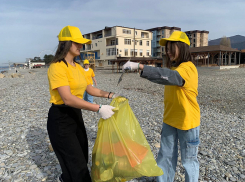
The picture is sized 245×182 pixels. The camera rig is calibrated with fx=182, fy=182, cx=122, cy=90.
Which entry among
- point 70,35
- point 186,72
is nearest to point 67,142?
point 70,35

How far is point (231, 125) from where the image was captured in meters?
5.01

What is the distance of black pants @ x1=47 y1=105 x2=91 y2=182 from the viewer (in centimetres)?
177

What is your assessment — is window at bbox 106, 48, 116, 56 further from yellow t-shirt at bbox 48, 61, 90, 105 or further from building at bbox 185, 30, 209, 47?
yellow t-shirt at bbox 48, 61, 90, 105

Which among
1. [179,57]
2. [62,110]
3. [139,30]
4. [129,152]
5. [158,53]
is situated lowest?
[129,152]

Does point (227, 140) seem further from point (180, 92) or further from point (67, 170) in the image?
point (67, 170)

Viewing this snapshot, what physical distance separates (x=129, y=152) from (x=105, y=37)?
45964 millimetres

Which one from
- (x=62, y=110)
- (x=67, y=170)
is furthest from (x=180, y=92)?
(x=67, y=170)

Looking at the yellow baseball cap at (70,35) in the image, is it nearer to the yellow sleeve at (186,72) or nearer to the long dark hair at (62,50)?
the long dark hair at (62,50)

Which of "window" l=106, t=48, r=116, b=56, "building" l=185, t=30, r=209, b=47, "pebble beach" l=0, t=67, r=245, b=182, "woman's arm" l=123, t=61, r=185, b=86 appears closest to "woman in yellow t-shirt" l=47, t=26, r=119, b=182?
"woman's arm" l=123, t=61, r=185, b=86

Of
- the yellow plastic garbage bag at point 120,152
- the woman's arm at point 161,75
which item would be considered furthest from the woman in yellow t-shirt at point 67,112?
the woman's arm at point 161,75

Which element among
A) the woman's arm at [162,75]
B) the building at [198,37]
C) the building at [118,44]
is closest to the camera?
the woman's arm at [162,75]

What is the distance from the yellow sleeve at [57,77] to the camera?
1643 mm

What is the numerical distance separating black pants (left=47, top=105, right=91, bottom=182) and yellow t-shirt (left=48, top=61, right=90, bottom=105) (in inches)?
5.0

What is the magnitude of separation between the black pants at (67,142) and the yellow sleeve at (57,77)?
0.84 feet
